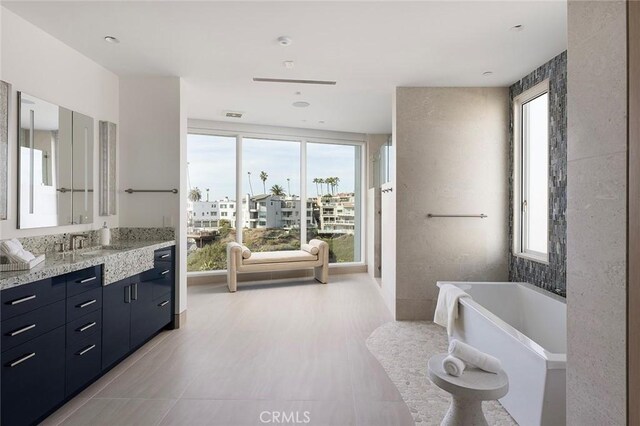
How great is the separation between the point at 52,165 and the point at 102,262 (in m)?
0.96

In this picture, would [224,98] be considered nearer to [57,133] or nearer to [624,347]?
[57,133]

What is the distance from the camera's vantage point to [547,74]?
10.8 feet

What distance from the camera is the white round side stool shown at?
1733mm

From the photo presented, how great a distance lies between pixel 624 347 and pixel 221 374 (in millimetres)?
2451

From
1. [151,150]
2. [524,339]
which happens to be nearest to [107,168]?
[151,150]

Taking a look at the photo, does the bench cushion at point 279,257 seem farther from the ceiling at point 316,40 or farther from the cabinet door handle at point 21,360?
the cabinet door handle at point 21,360

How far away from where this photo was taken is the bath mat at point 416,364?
2.21 metres

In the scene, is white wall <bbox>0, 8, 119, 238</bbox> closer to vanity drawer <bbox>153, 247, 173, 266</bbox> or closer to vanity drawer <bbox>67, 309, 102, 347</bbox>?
vanity drawer <bbox>153, 247, 173, 266</bbox>

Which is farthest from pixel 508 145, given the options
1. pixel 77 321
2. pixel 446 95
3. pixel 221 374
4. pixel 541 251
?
pixel 77 321

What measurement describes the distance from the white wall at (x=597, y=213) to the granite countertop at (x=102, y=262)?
245 cm

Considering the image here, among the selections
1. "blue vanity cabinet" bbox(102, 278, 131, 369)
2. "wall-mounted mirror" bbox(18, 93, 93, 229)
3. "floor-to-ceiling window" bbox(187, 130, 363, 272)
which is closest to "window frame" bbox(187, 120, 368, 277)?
"floor-to-ceiling window" bbox(187, 130, 363, 272)

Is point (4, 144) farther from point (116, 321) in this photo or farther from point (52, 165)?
point (116, 321)

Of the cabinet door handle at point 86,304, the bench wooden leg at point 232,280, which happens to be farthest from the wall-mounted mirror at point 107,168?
the bench wooden leg at point 232,280

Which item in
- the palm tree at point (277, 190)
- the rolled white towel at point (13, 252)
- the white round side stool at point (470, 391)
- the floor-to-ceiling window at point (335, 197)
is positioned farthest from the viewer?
the floor-to-ceiling window at point (335, 197)
